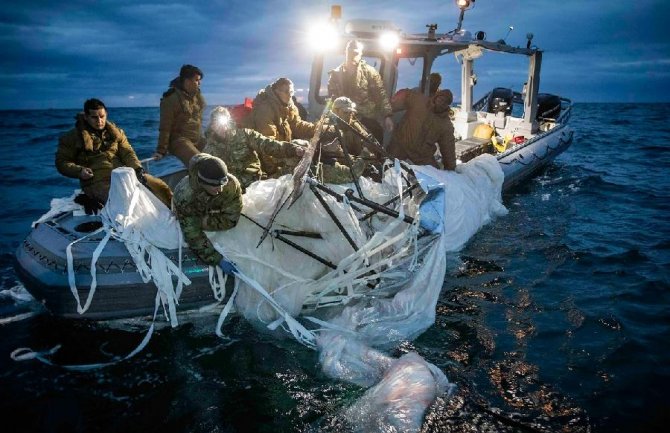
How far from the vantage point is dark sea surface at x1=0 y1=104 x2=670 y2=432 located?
360cm

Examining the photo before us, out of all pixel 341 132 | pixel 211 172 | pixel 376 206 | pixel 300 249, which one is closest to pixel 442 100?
pixel 341 132

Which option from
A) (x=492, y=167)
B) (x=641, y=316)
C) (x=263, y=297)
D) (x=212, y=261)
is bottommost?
(x=641, y=316)

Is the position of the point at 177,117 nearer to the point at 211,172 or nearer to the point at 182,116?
the point at 182,116

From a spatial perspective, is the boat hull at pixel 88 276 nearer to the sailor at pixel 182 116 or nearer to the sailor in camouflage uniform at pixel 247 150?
the sailor in camouflage uniform at pixel 247 150

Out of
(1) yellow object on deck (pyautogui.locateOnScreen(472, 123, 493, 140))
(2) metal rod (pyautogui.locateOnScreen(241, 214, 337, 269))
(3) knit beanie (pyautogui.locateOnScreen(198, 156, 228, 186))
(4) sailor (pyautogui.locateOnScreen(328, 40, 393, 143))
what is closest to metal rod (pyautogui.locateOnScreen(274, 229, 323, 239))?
(2) metal rod (pyautogui.locateOnScreen(241, 214, 337, 269))

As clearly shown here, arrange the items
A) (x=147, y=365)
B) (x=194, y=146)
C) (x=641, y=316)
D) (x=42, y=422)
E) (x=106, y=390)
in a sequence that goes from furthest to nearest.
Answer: (x=194, y=146), (x=641, y=316), (x=147, y=365), (x=106, y=390), (x=42, y=422)

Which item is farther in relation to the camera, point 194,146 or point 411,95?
point 411,95

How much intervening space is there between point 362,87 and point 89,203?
182 inches

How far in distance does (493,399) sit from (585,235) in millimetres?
5801

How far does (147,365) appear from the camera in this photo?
14.1 ft

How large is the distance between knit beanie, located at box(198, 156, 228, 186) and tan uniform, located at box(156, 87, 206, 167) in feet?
8.48

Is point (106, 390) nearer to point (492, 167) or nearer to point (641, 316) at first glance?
point (641, 316)

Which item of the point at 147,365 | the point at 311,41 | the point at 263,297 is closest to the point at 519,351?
the point at 263,297

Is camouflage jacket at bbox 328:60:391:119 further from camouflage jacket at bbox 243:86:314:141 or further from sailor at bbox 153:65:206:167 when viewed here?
sailor at bbox 153:65:206:167
